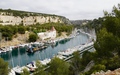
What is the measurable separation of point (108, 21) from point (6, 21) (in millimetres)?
106748

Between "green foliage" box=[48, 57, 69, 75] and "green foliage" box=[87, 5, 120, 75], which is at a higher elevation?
"green foliage" box=[87, 5, 120, 75]

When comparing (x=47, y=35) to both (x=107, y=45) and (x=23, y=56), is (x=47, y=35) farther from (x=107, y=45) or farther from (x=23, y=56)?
(x=107, y=45)

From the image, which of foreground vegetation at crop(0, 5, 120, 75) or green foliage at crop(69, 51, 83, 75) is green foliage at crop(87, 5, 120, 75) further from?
green foliage at crop(69, 51, 83, 75)

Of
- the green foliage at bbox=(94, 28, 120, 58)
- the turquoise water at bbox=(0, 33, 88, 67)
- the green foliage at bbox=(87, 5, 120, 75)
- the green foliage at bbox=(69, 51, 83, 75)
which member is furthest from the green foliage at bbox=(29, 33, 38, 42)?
the green foliage at bbox=(94, 28, 120, 58)

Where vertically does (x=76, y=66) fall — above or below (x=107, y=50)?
below

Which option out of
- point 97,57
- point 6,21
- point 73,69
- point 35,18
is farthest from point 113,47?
point 35,18

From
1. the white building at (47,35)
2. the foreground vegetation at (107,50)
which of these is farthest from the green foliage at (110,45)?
the white building at (47,35)

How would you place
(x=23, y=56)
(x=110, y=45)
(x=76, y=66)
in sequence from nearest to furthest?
(x=110, y=45)
(x=76, y=66)
(x=23, y=56)

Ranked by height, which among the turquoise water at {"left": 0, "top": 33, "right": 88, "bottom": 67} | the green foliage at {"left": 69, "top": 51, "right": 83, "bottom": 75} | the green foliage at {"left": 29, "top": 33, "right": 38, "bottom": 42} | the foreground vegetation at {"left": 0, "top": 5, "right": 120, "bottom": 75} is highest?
the foreground vegetation at {"left": 0, "top": 5, "right": 120, "bottom": 75}

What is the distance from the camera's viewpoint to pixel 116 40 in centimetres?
2291

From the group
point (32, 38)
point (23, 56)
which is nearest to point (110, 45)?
point (23, 56)

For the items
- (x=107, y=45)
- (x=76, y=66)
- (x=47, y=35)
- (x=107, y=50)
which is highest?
(x=107, y=45)

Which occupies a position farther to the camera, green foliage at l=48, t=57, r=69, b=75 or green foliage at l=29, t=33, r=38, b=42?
green foliage at l=29, t=33, r=38, b=42

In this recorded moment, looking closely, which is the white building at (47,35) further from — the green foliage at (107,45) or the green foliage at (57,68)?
the green foliage at (107,45)
